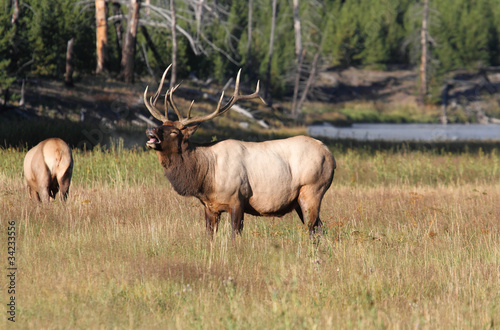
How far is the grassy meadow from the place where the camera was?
5188 millimetres

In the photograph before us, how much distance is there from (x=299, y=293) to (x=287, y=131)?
94.4 feet

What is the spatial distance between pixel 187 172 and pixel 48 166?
9.35ft

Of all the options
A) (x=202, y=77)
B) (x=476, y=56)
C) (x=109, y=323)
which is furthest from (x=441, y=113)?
(x=109, y=323)

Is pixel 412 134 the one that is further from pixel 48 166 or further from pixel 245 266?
pixel 245 266

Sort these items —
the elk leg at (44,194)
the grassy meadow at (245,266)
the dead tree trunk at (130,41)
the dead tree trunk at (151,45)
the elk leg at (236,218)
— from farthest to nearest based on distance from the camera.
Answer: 1. the dead tree trunk at (151,45)
2. the dead tree trunk at (130,41)
3. the elk leg at (44,194)
4. the elk leg at (236,218)
5. the grassy meadow at (245,266)

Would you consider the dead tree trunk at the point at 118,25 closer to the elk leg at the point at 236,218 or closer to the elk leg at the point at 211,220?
the elk leg at the point at 211,220

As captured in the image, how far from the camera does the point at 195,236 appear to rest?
7.93m

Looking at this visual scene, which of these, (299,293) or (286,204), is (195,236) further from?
(299,293)

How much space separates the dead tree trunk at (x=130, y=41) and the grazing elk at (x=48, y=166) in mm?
21682

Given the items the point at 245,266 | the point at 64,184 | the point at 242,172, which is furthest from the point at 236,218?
the point at 64,184

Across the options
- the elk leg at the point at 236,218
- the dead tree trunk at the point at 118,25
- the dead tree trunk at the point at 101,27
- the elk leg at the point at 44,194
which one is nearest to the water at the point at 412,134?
the dead tree trunk at the point at 101,27

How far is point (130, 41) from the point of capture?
31656 millimetres

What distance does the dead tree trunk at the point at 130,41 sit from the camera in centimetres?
3042

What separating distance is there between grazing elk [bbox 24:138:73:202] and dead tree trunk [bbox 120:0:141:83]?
21.7m
